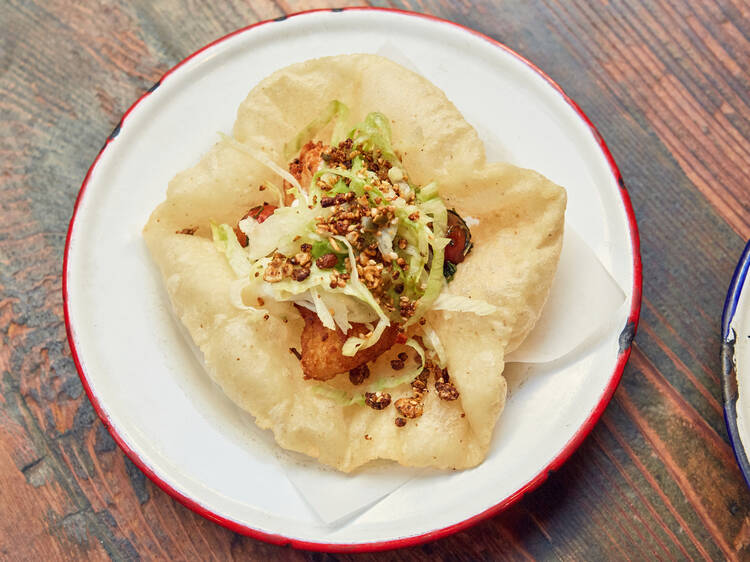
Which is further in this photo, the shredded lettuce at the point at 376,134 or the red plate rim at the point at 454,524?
the shredded lettuce at the point at 376,134

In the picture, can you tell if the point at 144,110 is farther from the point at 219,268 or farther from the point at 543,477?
the point at 543,477

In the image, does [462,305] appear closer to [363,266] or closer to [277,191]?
[363,266]

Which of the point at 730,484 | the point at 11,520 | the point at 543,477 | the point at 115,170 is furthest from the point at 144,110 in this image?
the point at 730,484

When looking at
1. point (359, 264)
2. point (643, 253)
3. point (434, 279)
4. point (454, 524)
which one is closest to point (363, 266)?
point (359, 264)

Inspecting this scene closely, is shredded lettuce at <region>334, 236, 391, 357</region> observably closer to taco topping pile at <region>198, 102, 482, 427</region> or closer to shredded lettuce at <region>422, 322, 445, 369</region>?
taco topping pile at <region>198, 102, 482, 427</region>

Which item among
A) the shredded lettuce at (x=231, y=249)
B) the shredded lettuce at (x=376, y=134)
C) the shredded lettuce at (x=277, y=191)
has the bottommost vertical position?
the shredded lettuce at (x=231, y=249)

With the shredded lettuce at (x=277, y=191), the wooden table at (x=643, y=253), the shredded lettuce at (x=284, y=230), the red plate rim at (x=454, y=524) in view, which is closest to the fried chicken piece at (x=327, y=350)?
the shredded lettuce at (x=284, y=230)

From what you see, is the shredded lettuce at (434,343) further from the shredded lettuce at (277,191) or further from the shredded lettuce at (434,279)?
the shredded lettuce at (277,191)
